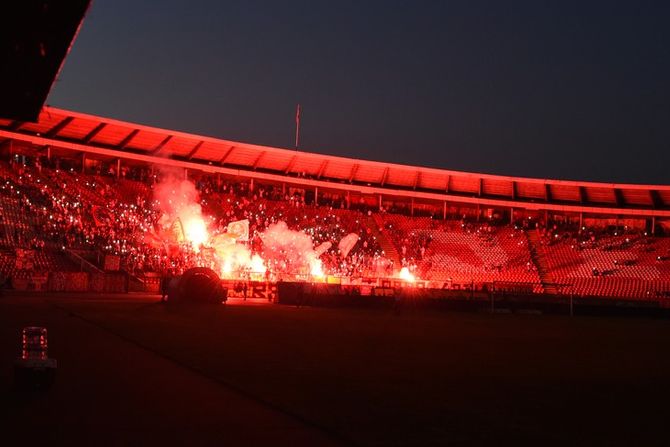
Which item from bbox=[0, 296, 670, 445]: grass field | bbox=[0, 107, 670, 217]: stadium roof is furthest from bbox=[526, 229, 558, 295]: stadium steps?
bbox=[0, 296, 670, 445]: grass field

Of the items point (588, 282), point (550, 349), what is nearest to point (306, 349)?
point (550, 349)

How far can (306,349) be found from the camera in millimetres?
19516

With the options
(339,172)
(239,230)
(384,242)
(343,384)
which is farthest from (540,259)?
(343,384)

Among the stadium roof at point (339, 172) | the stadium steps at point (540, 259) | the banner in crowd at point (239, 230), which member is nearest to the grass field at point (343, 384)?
the banner in crowd at point (239, 230)

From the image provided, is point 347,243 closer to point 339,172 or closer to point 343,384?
point 339,172

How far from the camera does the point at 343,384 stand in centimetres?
1403

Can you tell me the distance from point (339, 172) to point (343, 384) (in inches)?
2366

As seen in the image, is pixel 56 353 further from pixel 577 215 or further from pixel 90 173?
pixel 577 215

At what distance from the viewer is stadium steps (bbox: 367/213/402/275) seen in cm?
6185

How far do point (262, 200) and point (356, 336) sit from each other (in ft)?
142

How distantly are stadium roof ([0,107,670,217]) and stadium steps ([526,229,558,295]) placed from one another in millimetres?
5399

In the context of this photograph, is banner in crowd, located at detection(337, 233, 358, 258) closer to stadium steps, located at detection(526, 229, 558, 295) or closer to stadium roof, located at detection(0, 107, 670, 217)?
stadium roof, located at detection(0, 107, 670, 217)

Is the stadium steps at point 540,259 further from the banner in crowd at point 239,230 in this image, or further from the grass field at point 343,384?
the grass field at point 343,384

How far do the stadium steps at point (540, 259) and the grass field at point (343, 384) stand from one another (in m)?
34.4
